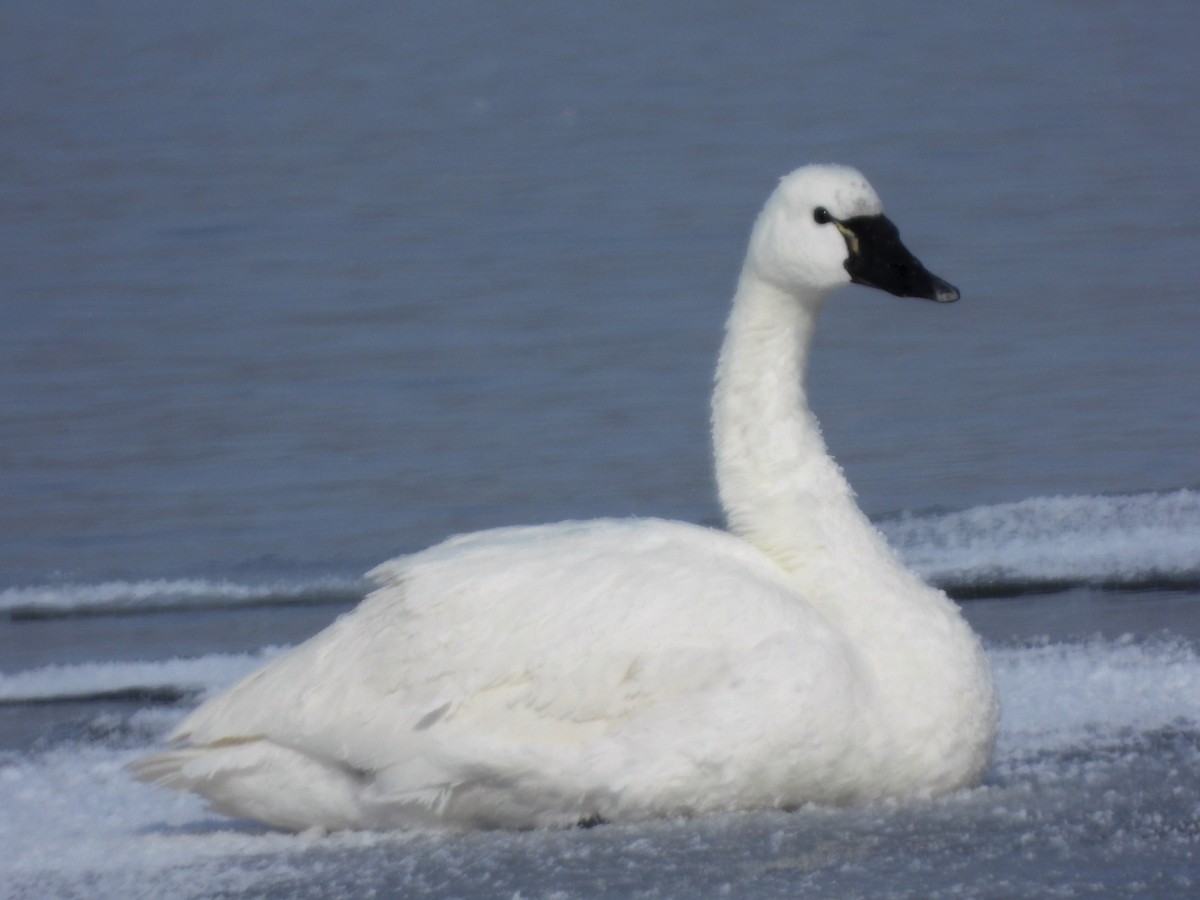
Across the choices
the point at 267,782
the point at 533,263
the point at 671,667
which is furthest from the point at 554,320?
the point at 671,667

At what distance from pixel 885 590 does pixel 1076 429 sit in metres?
4.13

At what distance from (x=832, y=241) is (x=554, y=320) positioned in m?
6.33

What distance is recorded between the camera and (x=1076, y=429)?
28.5 ft

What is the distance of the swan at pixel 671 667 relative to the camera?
4.44 meters

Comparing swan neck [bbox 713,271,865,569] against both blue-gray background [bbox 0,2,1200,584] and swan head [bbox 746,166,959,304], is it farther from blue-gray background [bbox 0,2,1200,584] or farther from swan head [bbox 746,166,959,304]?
blue-gray background [bbox 0,2,1200,584]

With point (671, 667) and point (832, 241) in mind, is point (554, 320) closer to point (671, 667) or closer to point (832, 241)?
point (832, 241)

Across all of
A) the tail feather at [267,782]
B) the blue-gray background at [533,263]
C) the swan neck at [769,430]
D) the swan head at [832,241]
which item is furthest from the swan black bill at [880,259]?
the blue-gray background at [533,263]

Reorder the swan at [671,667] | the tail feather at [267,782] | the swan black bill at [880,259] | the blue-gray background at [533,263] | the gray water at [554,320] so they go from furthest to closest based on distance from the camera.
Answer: the blue-gray background at [533,263] < the gray water at [554,320] < the swan black bill at [880,259] < the tail feather at [267,782] < the swan at [671,667]

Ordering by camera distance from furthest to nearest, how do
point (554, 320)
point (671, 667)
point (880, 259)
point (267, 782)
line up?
point (554, 320), point (880, 259), point (267, 782), point (671, 667)

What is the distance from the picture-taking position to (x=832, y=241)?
4973 mm

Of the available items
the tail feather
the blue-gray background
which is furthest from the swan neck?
the blue-gray background

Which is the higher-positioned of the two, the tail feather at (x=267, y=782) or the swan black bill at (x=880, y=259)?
the swan black bill at (x=880, y=259)

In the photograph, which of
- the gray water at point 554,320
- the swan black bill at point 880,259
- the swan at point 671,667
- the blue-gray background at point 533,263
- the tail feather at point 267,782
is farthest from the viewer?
the blue-gray background at point 533,263

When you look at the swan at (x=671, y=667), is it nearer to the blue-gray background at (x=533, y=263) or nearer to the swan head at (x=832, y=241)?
the swan head at (x=832, y=241)
